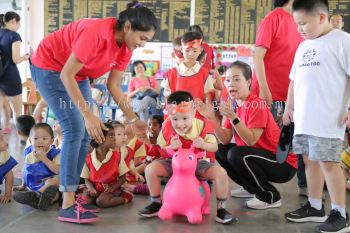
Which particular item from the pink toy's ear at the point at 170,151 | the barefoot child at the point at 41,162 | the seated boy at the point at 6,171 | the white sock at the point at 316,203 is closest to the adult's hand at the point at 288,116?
the white sock at the point at 316,203

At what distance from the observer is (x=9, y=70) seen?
4.82 meters

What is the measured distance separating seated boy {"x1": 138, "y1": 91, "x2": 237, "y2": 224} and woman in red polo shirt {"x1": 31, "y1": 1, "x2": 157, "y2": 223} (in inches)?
14.5

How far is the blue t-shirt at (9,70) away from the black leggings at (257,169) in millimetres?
3112

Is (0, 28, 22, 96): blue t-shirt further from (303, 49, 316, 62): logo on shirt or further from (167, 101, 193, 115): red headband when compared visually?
(303, 49, 316, 62): logo on shirt

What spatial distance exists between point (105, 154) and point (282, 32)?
137 cm

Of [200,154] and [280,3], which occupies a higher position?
[280,3]

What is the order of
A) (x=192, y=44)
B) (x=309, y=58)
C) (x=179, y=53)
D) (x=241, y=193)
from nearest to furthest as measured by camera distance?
(x=309, y=58)
(x=241, y=193)
(x=192, y=44)
(x=179, y=53)

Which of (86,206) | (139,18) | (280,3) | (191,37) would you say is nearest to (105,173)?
(86,206)

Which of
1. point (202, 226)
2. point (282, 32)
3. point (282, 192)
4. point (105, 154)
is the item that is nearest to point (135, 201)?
point (105, 154)

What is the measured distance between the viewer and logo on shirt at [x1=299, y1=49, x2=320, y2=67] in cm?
217

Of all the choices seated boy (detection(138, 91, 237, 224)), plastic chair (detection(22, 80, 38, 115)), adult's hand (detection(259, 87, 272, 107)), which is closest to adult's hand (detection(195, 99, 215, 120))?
seated boy (detection(138, 91, 237, 224))

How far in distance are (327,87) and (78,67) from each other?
1.22m

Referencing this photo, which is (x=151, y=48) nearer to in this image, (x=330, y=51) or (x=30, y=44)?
(x=30, y=44)

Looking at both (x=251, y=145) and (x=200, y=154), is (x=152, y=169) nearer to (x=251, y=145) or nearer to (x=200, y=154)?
(x=200, y=154)
